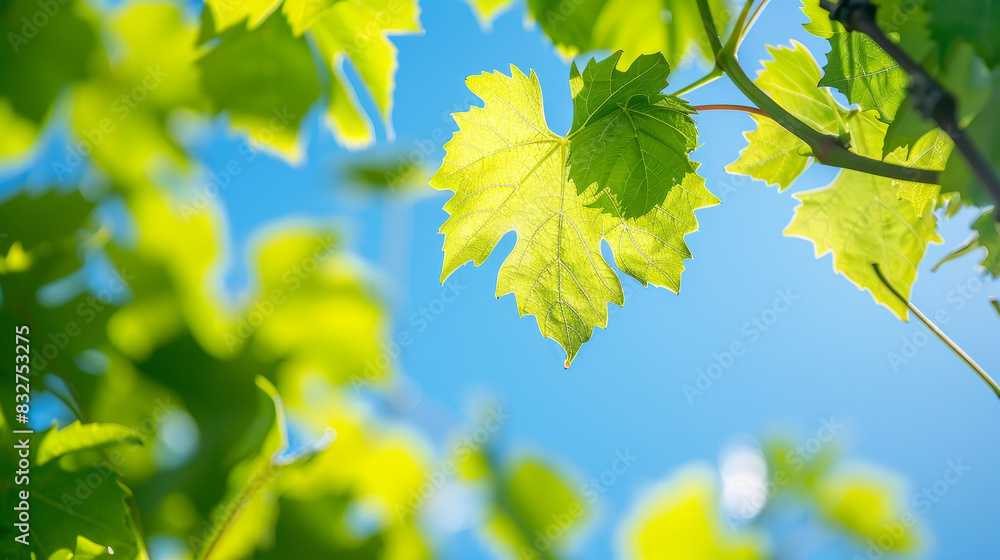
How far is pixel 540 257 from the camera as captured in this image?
1.79 feet

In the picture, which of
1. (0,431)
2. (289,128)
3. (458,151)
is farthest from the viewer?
(289,128)

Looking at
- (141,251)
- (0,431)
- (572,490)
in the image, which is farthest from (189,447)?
(572,490)

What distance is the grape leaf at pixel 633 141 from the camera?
1.50 feet

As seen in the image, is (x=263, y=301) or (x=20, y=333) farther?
(x=263, y=301)

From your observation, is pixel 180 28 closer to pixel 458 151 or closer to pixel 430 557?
pixel 458 151

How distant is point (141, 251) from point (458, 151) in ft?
4.89

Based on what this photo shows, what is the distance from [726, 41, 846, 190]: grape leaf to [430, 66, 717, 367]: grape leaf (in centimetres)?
16

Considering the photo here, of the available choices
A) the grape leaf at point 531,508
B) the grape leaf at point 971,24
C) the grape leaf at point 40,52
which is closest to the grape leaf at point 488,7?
the grape leaf at point 971,24

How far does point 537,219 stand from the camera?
0.55 meters

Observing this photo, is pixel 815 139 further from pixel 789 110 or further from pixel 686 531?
pixel 686 531

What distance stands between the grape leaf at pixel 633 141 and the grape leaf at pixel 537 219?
0.13 ft

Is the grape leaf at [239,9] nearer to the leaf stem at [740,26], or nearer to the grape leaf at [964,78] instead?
the leaf stem at [740,26]

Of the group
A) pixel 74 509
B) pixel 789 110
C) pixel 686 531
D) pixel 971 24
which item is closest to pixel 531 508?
pixel 686 531

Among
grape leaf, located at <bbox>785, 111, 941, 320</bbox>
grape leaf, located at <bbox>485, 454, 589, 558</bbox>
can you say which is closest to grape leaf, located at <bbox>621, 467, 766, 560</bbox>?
grape leaf, located at <bbox>485, 454, 589, 558</bbox>
